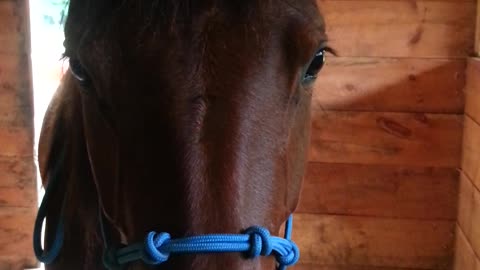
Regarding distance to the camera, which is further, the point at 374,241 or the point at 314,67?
the point at 374,241

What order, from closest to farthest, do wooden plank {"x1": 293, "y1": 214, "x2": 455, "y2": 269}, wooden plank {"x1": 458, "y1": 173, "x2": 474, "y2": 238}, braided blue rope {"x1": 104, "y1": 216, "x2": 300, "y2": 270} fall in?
1. braided blue rope {"x1": 104, "y1": 216, "x2": 300, "y2": 270}
2. wooden plank {"x1": 458, "y1": 173, "x2": 474, "y2": 238}
3. wooden plank {"x1": 293, "y1": 214, "x2": 455, "y2": 269}

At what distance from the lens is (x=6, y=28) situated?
2105mm

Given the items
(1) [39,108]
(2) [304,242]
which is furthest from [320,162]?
(1) [39,108]

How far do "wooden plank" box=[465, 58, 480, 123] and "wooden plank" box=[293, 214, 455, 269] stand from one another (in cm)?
40

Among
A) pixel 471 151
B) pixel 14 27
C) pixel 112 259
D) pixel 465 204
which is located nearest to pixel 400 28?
pixel 471 151

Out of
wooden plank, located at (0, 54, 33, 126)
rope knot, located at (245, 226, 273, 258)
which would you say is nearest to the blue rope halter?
rope knot, located at (245, 226, 273, 258)

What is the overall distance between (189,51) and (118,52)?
4.1 inches

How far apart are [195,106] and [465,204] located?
1.41 m

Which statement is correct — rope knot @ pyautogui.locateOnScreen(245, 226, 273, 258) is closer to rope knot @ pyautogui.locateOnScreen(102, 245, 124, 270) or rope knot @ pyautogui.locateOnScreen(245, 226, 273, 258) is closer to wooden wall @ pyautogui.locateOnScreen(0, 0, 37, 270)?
rope knot @ pyautogui.locateOnScreen(102, 245, 124, 270)

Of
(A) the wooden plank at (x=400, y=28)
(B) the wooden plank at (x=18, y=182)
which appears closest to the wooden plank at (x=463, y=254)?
(A) the wooden plank at (x=400, y=28)

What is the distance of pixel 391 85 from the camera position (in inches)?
78.5

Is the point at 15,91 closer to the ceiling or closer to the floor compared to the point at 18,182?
closer to the ceiling

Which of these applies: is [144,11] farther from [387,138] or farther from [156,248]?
[387,138]

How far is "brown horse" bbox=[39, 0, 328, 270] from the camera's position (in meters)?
0.71
